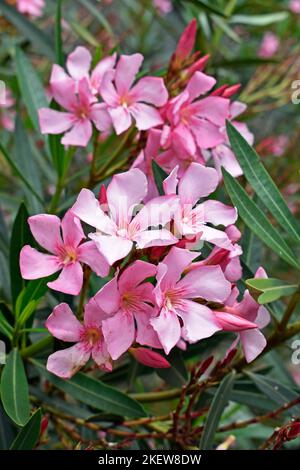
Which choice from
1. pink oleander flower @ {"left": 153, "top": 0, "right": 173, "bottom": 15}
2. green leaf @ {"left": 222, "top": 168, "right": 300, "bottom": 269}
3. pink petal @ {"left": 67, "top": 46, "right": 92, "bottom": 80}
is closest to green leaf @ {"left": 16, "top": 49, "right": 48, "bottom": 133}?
pink petal @ {"left": 67, "top": 46, "right": 92, "bottom": 80}

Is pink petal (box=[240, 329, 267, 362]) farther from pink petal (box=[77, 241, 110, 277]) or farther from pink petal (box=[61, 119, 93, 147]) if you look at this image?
pink petal (box=[61, 119, 93, 147])

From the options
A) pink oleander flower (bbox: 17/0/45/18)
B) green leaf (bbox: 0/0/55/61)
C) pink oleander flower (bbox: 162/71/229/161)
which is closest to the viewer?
pink oleander flower (bbox: 162/71/229/161)

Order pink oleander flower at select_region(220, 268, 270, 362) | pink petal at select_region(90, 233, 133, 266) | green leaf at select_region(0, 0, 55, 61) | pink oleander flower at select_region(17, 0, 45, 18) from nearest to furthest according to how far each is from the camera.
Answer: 1. pink petal at select_region(90, 233, 133, 266)
2. pink oleander flower at select_region(220, 268, 270, 362)
3. green leaf at select_region(0, 0, 55, 61)
4. pink oleander flower at select_region(17, 0, 45, 18)

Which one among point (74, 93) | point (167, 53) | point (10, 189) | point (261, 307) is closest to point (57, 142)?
point (74, 93)

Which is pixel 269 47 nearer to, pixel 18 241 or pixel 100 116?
pixel 100 116

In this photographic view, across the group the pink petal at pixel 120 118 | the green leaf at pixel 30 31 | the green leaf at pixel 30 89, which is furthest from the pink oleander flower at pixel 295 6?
the pink petal at pixel 120 118

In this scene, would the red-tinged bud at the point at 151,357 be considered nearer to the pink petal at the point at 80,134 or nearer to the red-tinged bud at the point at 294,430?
the red-tinged bud at the point at 294,430

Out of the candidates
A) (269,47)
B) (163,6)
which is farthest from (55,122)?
(269,47)
